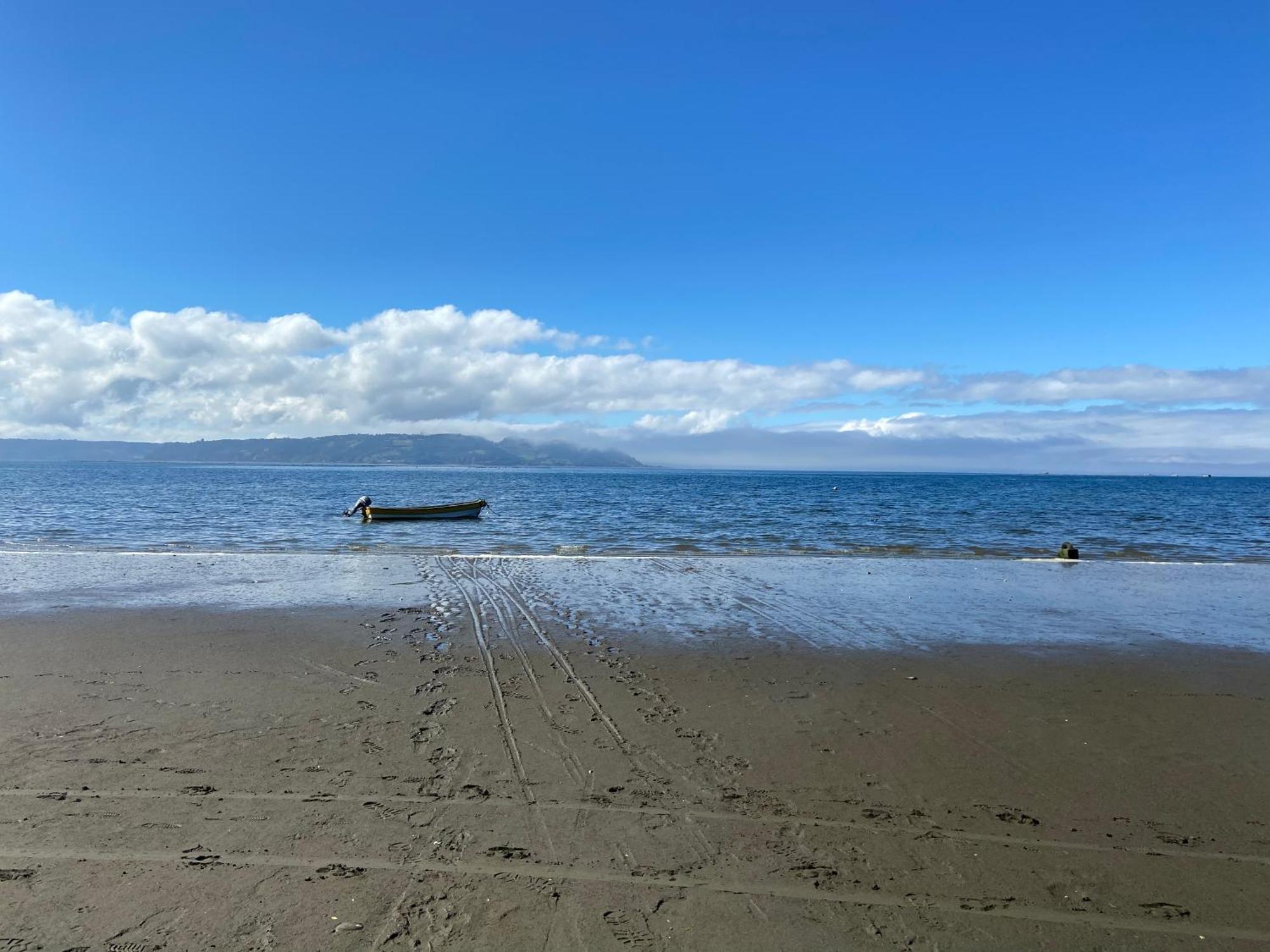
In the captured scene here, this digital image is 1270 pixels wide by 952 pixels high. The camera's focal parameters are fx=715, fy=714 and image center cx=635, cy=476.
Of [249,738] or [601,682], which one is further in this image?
[601,682]

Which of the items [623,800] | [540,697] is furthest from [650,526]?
[623,800]

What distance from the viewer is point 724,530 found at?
1432 inches

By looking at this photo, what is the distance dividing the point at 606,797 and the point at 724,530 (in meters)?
30.6

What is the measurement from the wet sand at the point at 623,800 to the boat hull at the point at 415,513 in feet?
92.7

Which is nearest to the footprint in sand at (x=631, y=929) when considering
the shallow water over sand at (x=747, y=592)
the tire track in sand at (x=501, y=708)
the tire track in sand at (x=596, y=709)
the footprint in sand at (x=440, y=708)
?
the tire track in sand at (x=501, y=708)

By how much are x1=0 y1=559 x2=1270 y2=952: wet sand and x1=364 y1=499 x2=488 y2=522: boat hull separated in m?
28.3

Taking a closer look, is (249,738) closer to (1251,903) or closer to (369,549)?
(1251,903)

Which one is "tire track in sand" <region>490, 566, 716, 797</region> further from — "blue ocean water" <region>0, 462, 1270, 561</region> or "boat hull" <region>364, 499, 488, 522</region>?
"boat hull" <region>364, 499, 488, 522</region>

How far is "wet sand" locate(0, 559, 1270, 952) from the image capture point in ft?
14.9

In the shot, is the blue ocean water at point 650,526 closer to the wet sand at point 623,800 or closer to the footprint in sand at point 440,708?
the wet sand at point 623,800

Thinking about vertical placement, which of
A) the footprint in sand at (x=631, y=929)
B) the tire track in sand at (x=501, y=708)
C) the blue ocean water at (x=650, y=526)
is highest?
the footprint in sand at (x=631, y=929)

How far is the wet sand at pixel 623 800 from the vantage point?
4531 mm

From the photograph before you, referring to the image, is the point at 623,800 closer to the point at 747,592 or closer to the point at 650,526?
the point at 747,592

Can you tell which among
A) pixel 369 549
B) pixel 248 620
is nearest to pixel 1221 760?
pixel 248 620
